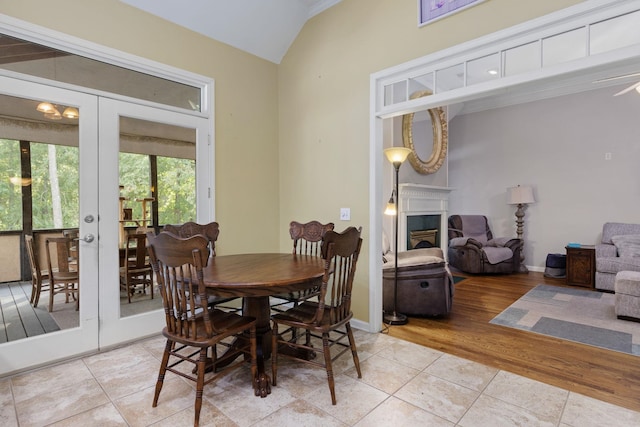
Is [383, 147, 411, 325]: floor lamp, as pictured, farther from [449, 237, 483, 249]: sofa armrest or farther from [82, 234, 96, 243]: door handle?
[449, 237, 483, 249]: sofa armrest

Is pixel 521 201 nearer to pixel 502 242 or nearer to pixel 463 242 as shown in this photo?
pixel 502 242

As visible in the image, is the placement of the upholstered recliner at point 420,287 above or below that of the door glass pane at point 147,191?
below

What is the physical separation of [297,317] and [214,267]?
688mm

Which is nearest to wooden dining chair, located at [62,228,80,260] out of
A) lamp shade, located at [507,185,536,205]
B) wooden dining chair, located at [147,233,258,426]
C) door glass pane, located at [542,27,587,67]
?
wooden dining chair, located at [147,233,258,426]

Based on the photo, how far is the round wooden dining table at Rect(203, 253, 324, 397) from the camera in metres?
1.87

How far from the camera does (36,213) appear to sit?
2.44 meters

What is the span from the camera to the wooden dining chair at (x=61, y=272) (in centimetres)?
252

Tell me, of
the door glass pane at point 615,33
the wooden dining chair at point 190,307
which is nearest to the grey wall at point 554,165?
the door glass pane at point 615,33

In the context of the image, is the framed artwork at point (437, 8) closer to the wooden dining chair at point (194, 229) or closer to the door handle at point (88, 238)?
the wooden dining chair at point (194, 229)

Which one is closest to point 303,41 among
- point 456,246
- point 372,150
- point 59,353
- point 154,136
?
point 372,150

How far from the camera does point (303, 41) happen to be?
144 inches

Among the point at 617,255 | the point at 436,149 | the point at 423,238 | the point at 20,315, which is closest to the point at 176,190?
the point at 20,315

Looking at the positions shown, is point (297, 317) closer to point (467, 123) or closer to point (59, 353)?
point (59, 353)

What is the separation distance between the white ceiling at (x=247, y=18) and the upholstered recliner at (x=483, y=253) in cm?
428
